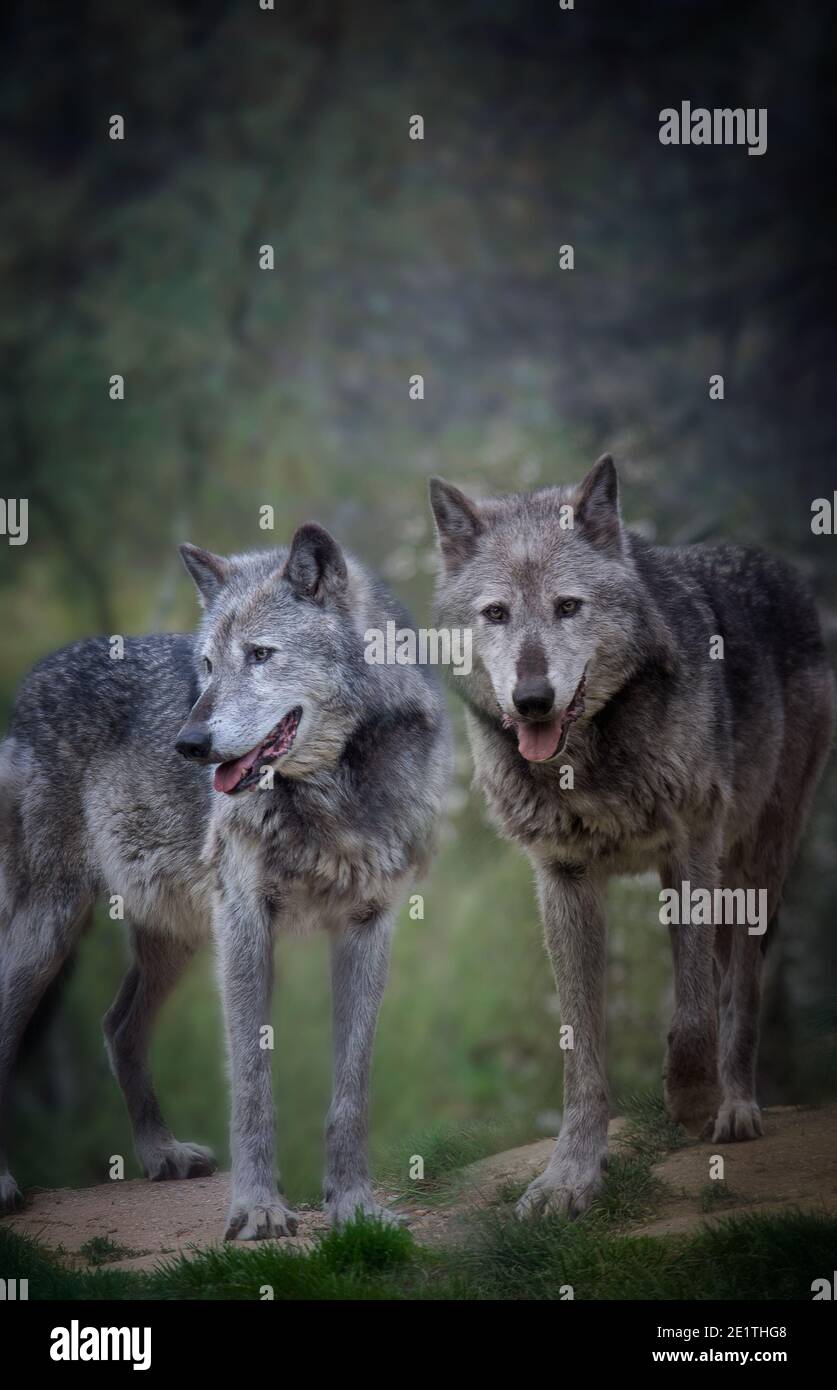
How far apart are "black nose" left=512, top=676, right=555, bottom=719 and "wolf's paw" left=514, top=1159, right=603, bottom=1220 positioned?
190cm

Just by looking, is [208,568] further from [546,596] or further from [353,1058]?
[353,1058]

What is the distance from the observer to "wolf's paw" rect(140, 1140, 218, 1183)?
7.39m

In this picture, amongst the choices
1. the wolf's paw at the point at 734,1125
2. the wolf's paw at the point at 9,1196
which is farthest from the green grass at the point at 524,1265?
the wolf's paw at the point at 9,1196

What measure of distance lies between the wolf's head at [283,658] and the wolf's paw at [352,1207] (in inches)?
65.1

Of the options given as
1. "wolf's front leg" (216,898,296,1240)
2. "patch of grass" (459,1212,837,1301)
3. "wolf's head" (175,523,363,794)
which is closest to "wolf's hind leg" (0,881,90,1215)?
"wolf's front leg" (216,898,296,1240)

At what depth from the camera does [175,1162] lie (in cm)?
739

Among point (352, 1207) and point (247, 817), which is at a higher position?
point (247, 817)

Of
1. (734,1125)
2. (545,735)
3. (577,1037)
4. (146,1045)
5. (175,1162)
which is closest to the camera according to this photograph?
(545,735)

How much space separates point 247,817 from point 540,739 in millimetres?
1273

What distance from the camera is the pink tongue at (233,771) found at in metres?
5.94

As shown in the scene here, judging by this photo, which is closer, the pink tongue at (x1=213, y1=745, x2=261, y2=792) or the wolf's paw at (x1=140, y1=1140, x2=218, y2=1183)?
the pink tongue at (x1=213, y1=745, x2=261, y2=792)

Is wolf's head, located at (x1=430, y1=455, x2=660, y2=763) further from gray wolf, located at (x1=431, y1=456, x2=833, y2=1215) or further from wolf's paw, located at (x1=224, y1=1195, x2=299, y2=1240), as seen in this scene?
wolf's paw, located at (x1=224, y1=1195, x2=299, y2=1240)

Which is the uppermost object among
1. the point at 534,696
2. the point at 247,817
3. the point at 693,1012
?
the point at 534,696

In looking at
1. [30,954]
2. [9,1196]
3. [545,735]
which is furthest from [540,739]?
[9,1196]
